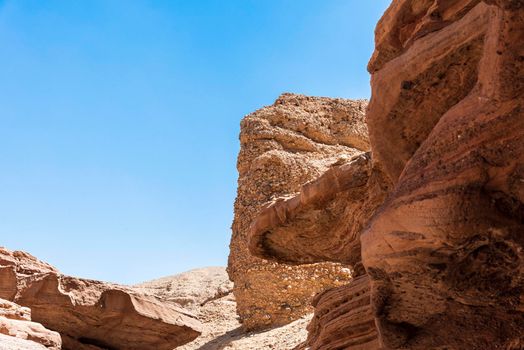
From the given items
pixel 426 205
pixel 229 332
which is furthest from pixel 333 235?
pixel 229 332

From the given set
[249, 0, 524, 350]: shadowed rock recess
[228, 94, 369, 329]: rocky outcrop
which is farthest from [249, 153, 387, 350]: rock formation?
[228, 94, 369, 329]: rocky outcrop

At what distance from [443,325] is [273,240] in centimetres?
356

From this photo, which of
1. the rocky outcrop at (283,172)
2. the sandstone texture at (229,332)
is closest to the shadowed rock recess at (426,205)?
the sandstone texture at (229,332)

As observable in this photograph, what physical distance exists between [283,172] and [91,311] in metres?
6.54

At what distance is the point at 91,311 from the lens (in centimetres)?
1108

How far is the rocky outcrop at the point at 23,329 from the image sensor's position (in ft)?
24.1

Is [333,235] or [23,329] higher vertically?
[333,235]

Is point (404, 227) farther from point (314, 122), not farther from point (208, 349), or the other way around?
point (314, 122)

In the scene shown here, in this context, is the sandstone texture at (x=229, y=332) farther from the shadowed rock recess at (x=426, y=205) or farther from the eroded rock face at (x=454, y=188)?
the eroded rock face at (x=454, y=188)

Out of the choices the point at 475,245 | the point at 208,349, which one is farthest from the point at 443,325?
the point at 208,349

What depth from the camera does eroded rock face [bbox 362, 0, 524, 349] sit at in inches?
140

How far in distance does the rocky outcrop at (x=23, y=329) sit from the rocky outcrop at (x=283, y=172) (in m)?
5.20

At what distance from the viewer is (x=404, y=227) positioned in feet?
13.0

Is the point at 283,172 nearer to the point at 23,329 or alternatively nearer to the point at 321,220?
the point at 321,220
